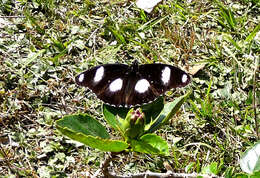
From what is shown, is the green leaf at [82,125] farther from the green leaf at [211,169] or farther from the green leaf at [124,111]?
the green leaf at [211,169]

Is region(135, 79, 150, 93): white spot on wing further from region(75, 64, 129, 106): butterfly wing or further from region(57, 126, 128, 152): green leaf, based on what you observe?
region(57, 126, 128, 152): green leaf

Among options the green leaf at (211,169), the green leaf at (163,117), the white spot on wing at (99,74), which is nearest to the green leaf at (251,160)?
the green leaf at (211,169)

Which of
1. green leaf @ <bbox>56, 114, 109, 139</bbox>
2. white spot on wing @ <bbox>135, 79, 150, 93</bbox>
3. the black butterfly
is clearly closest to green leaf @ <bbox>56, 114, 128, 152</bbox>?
green leaf @ <bbox>56, 114, 109, 139</bbox>

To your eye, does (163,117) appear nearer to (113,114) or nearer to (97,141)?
(113,114)

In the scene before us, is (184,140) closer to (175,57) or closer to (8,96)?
(175,57)

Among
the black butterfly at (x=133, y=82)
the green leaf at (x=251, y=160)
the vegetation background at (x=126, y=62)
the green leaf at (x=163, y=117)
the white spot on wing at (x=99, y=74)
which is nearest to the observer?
the green leaf at (x=251, y=160)

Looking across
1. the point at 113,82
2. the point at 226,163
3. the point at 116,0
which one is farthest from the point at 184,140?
the point at 116,0

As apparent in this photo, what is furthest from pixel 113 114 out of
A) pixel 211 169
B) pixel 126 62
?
pixel 126 62
